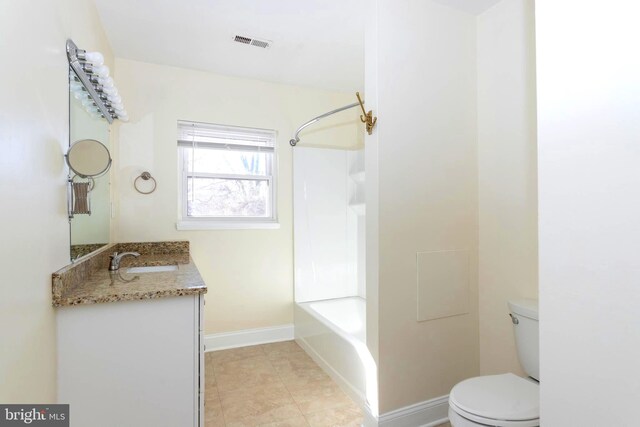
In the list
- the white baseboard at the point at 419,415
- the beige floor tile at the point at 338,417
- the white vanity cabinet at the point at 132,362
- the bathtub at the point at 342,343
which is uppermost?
the white vanity cabinet at the point at 132,362

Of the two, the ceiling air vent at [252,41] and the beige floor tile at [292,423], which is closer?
the beige floor tile at [292,423]

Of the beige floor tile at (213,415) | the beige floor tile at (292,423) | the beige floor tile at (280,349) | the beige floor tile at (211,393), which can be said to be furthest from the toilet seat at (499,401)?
the beige floor tile at (280,349)

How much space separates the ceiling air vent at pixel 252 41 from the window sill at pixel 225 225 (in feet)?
4.94

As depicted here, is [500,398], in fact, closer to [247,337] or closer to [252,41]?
[247,337]

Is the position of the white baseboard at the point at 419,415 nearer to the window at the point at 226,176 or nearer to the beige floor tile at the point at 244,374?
the beige floor tile at the point at 244,374

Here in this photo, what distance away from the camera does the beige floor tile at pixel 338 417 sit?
1.92 m

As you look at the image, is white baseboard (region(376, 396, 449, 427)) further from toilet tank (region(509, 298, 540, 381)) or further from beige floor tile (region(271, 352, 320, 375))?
beige floor tile (region(271, 352, 320, 375))

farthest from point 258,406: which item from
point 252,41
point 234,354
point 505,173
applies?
point 252,41

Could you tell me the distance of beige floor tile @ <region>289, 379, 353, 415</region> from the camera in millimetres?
2092

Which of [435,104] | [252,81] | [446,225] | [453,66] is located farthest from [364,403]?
[252,81]

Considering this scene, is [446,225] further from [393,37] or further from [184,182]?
[184,182]

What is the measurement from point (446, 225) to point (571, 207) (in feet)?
3.11

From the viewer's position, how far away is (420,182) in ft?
6.29

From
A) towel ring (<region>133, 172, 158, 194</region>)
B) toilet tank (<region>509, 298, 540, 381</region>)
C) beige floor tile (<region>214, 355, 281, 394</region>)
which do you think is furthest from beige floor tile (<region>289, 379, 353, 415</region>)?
towel ring (<region>133, 172, 158, 194</region>)
